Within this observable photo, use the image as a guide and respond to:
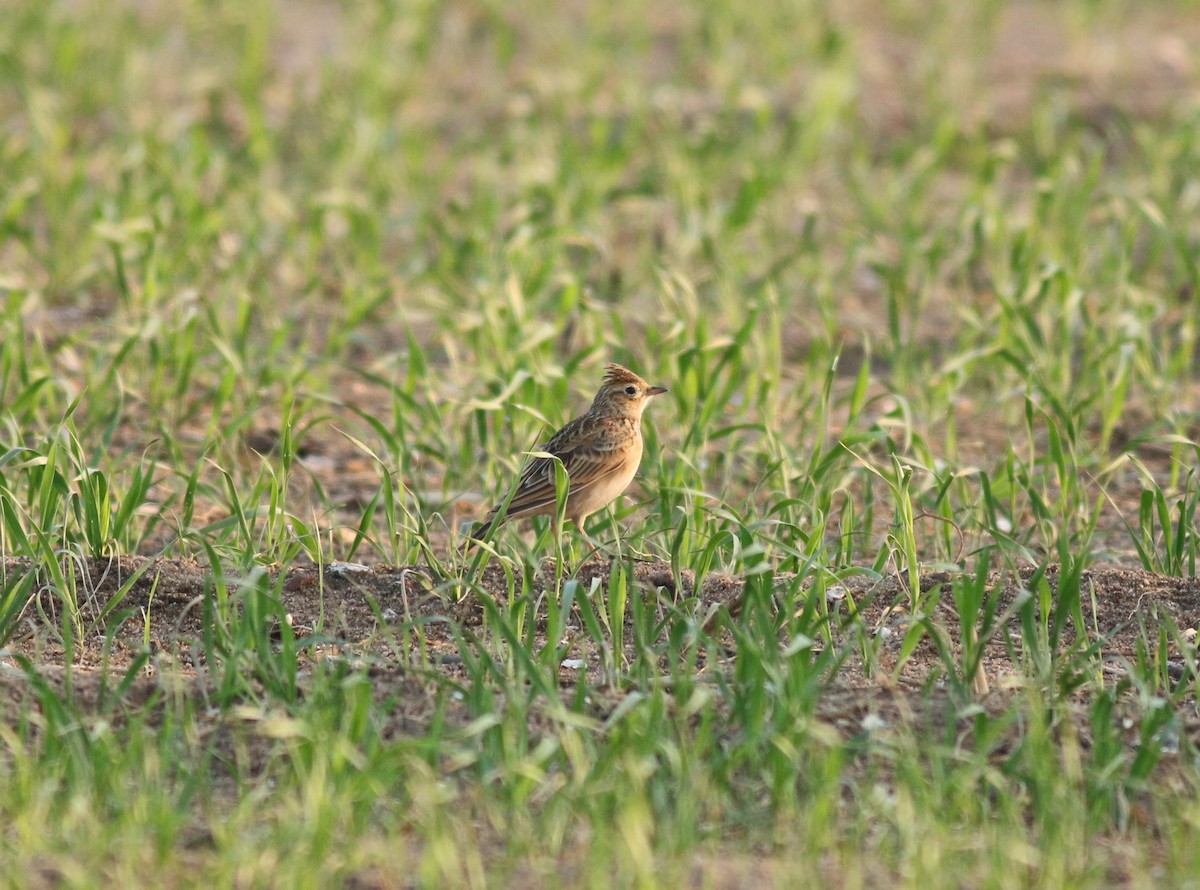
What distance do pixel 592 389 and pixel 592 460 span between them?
4.75ft

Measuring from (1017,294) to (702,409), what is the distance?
6.12 ft

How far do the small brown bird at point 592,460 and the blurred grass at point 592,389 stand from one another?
0.19 metres

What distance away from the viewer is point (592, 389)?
733 cm

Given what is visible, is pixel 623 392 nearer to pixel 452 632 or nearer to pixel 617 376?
pixel 617 376

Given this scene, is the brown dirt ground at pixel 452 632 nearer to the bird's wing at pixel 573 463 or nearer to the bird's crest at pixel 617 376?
the bird's wing at pixel 573 463

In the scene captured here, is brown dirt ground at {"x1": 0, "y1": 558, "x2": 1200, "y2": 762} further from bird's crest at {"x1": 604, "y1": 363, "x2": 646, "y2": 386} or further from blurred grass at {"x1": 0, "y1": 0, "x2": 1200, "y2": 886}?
bird's crest at {"x1": 604, "y1": 363, "x2": 646, "y2": 386}

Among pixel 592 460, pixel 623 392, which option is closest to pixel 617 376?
pixel 623 392

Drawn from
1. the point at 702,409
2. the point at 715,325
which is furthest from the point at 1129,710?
the point at 715,325

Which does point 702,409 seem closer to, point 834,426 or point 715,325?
point 834,426

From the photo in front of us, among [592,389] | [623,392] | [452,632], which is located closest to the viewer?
[452,632]

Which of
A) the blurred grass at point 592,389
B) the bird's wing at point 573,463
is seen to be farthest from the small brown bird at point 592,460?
the blurred grass at point 592,389

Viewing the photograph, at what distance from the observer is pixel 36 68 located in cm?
1208

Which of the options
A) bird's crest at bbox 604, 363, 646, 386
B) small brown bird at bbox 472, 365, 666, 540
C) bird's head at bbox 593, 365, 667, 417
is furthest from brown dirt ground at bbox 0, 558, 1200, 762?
bird's crest at bbox 604, 363, 646, 386

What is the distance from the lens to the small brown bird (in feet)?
19.0
